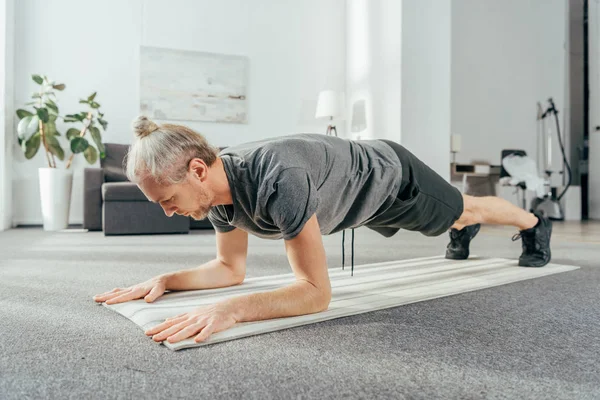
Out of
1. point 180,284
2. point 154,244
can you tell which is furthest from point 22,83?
point 180,284

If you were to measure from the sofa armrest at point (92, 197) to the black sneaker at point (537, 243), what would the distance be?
3172 millimetres

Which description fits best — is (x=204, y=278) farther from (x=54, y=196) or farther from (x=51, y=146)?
(x=51, y=146)

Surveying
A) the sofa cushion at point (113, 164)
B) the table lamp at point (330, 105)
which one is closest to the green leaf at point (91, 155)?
the sofa cushion at point (113, 164)

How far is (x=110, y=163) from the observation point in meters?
4.41

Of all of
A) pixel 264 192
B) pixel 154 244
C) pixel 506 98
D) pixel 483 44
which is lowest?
pixel 154 244

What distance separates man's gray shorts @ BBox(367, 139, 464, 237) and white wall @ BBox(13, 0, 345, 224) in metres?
3.70

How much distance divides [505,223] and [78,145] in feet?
11.3

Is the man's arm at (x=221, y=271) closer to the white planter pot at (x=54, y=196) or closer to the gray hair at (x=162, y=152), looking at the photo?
the gray hair at (x=162, y=152)

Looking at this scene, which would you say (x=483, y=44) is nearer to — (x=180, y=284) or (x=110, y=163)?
(x=110, y=163)

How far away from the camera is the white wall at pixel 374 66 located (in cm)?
466

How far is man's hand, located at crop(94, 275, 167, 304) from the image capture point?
4.64ft

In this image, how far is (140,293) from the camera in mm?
1448

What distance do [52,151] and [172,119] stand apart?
117 centimetres

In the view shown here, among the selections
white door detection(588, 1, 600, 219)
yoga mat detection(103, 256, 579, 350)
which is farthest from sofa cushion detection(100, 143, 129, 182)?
white door detection(588, 1, 600, 219)
